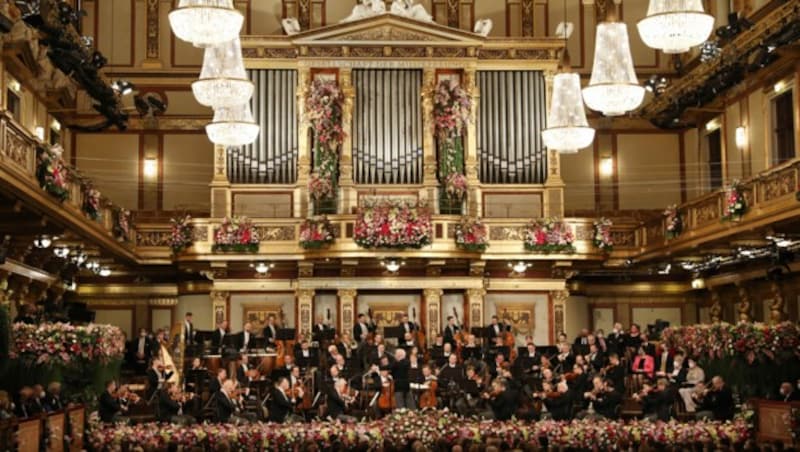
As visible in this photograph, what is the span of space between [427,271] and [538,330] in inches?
117

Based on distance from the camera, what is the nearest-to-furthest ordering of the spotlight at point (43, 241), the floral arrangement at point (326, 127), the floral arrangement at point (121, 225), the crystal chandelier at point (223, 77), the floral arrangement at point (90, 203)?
the crystal chandelier at point (223, 77) → the floral arrangement at point (90, 203) → the spotlight at point (43, 241) → the floral arrangement at point (121, 225) → the floral arrangement at point (326, 127)

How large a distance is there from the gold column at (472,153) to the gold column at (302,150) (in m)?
3.66

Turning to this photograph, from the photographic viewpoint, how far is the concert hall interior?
18.1 meters

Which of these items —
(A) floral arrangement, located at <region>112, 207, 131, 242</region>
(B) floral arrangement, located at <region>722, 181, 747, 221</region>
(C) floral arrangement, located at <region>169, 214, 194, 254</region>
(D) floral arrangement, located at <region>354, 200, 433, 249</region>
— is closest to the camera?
(B) floral arrangement, located at <region>722, 181, 747, 221</region>

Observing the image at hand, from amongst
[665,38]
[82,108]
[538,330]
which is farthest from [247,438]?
[82,108]

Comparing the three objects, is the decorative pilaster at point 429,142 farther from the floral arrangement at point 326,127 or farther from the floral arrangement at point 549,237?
the floral arrangement at point 549,237

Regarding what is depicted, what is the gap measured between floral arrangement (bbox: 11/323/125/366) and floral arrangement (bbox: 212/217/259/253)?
305 inches

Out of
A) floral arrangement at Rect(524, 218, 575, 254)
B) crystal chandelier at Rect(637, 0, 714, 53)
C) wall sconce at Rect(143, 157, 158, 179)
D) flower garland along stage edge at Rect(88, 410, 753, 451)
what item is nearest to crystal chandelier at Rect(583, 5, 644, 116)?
crystal chandelier at Rect(637, 0, 714, 53)

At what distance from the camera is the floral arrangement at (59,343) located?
16.6 metres

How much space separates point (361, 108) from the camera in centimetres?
2753

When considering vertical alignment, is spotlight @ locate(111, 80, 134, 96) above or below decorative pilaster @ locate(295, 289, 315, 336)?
above

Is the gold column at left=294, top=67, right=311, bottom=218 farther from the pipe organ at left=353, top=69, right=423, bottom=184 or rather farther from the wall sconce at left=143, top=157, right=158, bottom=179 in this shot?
the wall sconce at left=143, top=157, right=158, bottom=179

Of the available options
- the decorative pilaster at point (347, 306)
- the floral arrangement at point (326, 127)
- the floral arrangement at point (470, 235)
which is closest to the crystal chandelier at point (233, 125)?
the floral arrangement at point (470, 235)

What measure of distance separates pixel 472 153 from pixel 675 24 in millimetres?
15350
